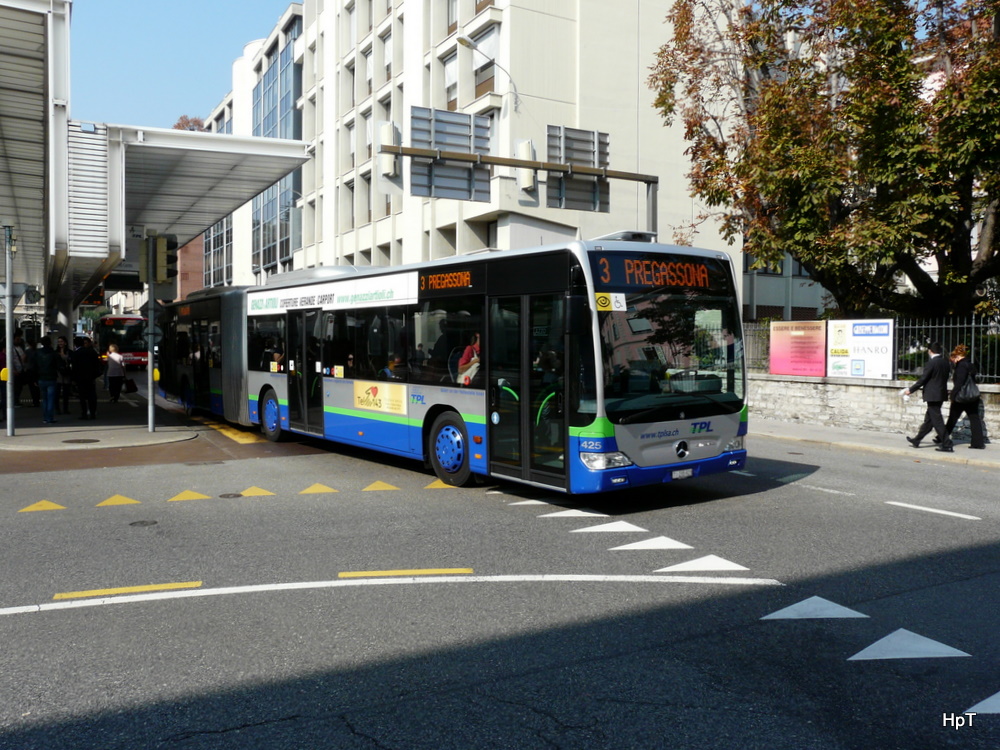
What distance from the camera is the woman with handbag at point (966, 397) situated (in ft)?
48.0

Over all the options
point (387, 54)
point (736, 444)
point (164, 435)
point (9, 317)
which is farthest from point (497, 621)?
point (387, 54)

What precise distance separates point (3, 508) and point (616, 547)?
629 cm

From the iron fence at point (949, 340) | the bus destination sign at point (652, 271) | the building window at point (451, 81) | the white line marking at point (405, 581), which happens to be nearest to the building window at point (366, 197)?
the building window at point (451, 81)

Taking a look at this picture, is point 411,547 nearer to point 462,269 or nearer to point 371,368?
point 462,269

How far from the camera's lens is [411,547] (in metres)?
7.61

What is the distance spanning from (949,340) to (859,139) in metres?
4.10

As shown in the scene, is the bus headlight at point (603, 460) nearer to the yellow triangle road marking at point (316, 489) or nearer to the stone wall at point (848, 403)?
the yellow triangle road marking at point (316, 489)

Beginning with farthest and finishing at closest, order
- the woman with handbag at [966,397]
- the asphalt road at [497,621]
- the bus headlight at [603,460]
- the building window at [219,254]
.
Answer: the building window at [219,254] < the woman with handbag at [966,397] < the bus headlight at [603,460] < the asphalt road at [497,621]

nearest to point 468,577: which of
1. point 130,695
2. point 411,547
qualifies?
point 411,547

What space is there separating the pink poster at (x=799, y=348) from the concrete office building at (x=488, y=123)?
4.10m

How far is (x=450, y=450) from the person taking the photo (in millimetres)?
10805

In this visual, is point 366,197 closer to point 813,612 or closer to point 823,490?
point 823,490

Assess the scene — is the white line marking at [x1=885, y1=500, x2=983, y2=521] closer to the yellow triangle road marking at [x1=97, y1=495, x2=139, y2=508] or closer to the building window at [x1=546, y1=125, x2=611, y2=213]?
the yellow triangle road marking at [x1=97, y1=495, x2=139, y2=508]

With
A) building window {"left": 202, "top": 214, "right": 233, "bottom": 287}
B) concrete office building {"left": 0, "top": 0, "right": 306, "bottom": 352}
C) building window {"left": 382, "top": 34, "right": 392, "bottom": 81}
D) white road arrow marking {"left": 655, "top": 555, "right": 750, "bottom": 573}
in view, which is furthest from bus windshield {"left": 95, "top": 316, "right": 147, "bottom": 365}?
white road arrow marking {"left": 655, "top": 555, "right": 750, "bottom": 573}
